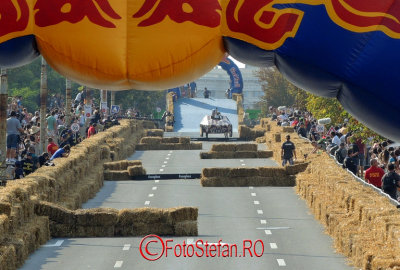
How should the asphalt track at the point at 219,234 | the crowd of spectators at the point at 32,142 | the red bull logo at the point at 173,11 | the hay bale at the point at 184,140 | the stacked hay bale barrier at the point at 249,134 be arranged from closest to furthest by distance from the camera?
1. the red bull logo at the point at 173,11
2. the asphalt track at the point at 219,234
3. the crowd of spectators at the point at 32,142
4. the hay bale at the point at 184,140
5. the stacked hay bale barrier at the point at 249,134

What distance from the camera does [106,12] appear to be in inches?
392

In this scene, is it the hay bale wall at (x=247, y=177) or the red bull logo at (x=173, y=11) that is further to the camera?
the hay bale wall at (x=247, y=177)

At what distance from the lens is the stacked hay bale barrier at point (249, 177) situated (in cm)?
4481

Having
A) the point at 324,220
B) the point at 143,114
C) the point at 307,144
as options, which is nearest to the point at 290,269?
the point at 324,220

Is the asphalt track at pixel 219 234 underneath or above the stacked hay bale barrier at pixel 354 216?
underneath

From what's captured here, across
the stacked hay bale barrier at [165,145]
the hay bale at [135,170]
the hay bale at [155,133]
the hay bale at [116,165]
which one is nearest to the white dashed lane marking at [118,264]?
the hay bale at [135,170]

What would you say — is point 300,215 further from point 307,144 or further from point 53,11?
point 53,11

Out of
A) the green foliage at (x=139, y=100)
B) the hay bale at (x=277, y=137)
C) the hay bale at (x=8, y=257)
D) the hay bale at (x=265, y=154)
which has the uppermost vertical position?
the green foliage at (x=139, y=100)

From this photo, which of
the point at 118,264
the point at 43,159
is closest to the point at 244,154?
the point at 43,159

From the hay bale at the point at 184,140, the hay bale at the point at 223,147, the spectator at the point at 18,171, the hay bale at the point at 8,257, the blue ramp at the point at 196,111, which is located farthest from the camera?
the blue ramp at the point at 196,111

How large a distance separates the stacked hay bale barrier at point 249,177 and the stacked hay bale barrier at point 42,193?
439 centimetres

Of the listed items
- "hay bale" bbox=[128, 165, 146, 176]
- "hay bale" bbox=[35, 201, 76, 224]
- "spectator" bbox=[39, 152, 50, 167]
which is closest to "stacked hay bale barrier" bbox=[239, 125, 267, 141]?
"hay bale" bbox=[128, 165, 146, 176]

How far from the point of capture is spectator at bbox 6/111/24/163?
35.3m

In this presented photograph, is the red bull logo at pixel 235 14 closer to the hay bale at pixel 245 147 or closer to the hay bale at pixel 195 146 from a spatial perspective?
the hay bale at pixel 245 147
